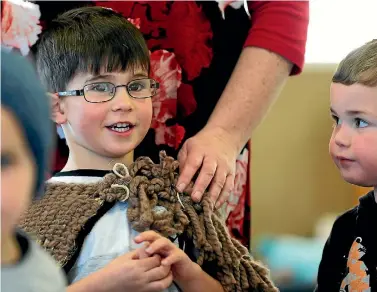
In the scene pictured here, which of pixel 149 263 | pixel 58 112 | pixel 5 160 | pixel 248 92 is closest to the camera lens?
pixel 5 160

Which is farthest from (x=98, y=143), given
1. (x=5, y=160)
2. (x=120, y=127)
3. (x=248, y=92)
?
(x=5, y=160)

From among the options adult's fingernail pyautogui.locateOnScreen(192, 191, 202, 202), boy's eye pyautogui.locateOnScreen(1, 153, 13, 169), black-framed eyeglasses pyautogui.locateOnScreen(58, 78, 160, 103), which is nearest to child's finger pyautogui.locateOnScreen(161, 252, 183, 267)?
adult's fingernail pyautogui.locateOnScreen(192, 191, 202, 202)

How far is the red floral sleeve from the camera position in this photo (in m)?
1.00

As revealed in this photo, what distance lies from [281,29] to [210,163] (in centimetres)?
28

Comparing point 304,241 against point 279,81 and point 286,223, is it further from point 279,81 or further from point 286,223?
point 279,81

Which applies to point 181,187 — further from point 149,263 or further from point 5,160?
point 5,160

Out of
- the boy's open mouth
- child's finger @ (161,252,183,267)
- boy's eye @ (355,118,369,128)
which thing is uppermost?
boy's eye @ (355,118,369,128)

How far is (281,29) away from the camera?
1.01m

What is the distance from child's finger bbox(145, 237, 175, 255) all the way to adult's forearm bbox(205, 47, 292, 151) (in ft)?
0.93

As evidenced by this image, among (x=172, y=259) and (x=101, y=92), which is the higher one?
(x=101, y=92)

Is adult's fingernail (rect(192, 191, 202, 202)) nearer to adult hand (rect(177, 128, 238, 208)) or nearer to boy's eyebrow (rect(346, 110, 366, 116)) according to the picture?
adult hand (rect(177, 128, 238, 208))

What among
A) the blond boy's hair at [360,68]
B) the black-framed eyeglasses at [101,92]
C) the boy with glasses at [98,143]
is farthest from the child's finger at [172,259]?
the blond boy's hair at [360,68]

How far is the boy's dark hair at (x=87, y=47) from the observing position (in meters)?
0.81

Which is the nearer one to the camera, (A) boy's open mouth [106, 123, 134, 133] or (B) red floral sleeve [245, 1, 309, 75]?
(A) boy's open mouth [106, 123, 134, 133]
